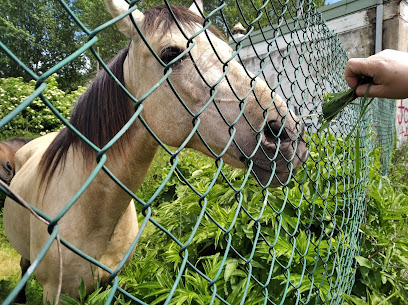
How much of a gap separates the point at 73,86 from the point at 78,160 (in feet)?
64.9

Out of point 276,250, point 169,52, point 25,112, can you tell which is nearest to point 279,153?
point 276,250

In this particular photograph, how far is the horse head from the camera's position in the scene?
124 cm

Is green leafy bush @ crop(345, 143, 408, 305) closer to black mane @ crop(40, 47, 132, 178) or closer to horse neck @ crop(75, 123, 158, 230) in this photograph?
horse neck @ crop(75, 123, 158, 230)

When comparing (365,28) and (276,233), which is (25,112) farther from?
(365,28)

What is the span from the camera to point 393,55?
1.12 m

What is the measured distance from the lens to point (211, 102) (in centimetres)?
129

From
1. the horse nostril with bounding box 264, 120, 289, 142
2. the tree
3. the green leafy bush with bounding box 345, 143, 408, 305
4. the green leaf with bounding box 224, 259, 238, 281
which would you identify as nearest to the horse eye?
the horse nostril with bounding box 264, 120, 289, 142

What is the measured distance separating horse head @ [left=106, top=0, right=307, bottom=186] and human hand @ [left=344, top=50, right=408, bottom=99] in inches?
13.1

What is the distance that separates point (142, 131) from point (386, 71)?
3.73 ft

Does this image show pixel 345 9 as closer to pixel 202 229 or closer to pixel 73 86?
pixel 202 229

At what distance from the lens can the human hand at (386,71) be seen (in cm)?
109

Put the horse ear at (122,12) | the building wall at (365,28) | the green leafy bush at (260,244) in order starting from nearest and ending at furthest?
the horse ear at (122,12) → the green leafy bush at (260,244) → the building wall at (365,28)

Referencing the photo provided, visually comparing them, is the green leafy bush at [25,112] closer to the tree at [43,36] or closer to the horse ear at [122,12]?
the horse ear at [122,12]

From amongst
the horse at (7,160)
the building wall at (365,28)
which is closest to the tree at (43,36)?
the horse at (7,160)
